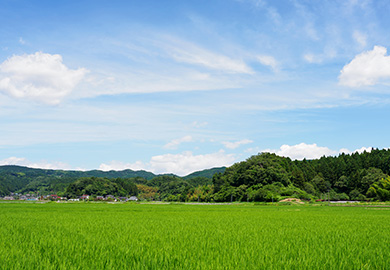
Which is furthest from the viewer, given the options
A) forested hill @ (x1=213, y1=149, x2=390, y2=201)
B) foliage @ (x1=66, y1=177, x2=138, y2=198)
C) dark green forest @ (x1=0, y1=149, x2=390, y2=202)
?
foliage @ (x1=66, y1=177, x2=138, y2=198)

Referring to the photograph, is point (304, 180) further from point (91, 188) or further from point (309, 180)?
point (91, 188)

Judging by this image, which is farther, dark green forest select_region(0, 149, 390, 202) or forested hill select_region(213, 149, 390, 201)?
dark green forest select_region(0, 149, 390, 202)

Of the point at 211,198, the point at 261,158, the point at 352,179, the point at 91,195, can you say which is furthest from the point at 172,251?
the point at 91,195

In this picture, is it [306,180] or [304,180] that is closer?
[304,180]

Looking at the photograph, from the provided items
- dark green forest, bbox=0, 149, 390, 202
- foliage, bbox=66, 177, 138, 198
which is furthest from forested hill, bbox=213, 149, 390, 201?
foliage, bbox=66, 177, 138, 198

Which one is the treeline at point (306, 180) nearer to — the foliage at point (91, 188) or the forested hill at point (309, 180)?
the forested hill at point (309, 180)

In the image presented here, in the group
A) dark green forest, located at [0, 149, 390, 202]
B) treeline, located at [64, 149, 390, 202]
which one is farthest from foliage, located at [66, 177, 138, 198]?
treeline, located at [64, 149, 390, 202]

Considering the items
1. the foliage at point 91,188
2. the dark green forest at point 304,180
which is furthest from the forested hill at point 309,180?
the foliage at point 91,188

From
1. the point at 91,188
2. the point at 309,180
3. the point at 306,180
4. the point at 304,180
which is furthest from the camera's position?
the point at 91,188

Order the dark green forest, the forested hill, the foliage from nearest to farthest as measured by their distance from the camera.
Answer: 1. the forested hill
2. the dark green forest
3. the foliage

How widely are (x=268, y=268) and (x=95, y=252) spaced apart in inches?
143

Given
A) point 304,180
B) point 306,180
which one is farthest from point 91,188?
point 304,180

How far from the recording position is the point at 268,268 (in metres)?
5.06

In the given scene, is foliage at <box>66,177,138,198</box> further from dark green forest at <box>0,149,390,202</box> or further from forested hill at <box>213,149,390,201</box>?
forested hill at <box>213,149,390,201</box>
